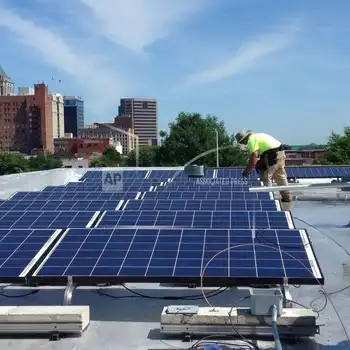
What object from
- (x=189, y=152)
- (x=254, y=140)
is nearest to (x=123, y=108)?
(x=189, y=152)

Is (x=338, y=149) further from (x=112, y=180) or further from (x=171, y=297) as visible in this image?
(x=171, y=297)

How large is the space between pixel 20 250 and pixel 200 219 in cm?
328

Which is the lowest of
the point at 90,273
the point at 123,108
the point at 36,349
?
the point at 36,349

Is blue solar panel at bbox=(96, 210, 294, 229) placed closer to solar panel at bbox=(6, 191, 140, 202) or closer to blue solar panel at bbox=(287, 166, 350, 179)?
solar panel at bbox=(6, 191, 140, 202)

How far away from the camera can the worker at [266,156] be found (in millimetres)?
13000

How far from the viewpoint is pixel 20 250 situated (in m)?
6.58

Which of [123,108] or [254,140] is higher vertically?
[123,108]

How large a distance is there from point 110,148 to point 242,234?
97.3 meters

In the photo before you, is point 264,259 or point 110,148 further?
point 110,148

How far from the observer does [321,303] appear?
21.1 ft

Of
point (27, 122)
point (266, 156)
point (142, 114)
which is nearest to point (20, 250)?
point (266, 156)

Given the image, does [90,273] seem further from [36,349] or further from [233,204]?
[233,204]

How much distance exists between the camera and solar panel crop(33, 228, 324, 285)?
573cm

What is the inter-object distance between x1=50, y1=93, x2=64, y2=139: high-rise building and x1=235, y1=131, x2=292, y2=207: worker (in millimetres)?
169515
